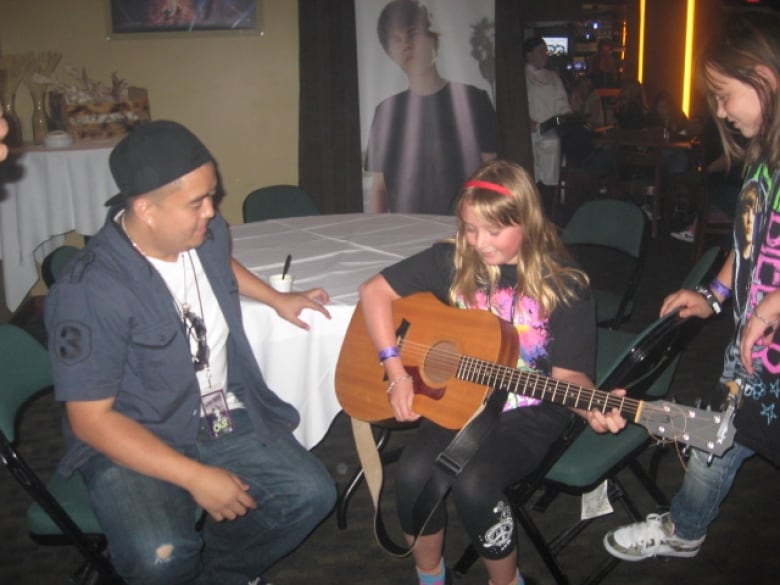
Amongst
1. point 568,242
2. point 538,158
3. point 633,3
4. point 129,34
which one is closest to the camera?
point 568,242

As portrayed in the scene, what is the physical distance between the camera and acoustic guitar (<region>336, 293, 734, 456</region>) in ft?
4.99

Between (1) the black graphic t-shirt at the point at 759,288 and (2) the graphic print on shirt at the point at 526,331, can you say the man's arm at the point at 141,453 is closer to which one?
(2) the graphic print on shirt at the point at 526,331

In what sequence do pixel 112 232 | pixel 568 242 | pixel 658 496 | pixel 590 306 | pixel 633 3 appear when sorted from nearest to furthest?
pixel 112 232, pixel 590 306, pixel 658 496, pixel 568 242, pixel 633 3

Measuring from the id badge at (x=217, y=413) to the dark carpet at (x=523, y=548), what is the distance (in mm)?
661

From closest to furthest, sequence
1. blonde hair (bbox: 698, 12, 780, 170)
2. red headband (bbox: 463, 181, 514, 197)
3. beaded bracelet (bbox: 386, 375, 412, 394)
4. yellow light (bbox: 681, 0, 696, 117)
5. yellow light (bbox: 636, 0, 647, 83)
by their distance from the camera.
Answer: blonde hair (bbox: 698, 12, 780, 170), red headband (bbox: 463, 181, 514, 197), beaded bracelet (bbox: 386, 375, 412, 394), yellow light (bbox: 681, 0, 696, 117), yellow light (bbox: 636, 0, 647, 83)

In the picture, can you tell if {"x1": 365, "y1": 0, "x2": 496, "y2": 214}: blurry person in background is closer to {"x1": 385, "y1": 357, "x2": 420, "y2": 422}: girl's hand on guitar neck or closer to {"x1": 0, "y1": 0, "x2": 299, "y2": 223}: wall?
{"x1": 0, "y1": 0, "x2": 299, "y2": 223}: wall

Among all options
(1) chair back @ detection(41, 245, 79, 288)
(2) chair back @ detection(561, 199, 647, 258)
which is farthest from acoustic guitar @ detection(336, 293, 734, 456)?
(2) chair back @ detection(561, 199, 647, 258)

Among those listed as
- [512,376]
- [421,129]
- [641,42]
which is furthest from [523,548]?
[641,42]

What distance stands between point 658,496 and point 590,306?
3.25 feet

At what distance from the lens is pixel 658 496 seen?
2.47 m

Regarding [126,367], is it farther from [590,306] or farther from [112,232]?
[590,306]

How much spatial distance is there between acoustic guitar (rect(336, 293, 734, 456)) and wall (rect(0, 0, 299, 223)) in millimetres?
3258

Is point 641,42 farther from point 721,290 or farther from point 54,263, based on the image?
point 54,263

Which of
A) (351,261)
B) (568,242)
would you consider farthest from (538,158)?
(351,261)
